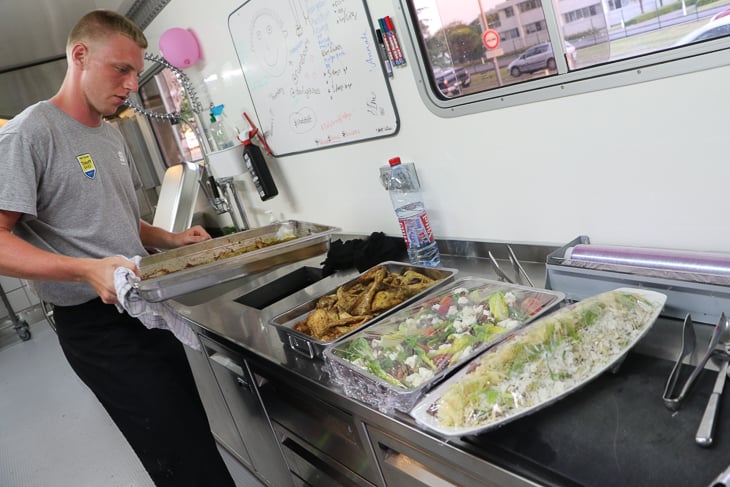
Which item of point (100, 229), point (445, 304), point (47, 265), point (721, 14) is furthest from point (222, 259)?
point (721, 14)

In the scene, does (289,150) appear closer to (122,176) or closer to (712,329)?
(122,176)

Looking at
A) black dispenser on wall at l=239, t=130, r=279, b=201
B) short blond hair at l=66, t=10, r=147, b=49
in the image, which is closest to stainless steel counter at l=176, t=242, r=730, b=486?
short blond hair at l=66, t=10, r=147, b=49

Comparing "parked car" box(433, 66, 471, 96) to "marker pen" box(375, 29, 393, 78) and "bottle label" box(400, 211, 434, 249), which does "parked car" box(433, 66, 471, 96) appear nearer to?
"marker pen" box(375, 29, 393, 78)

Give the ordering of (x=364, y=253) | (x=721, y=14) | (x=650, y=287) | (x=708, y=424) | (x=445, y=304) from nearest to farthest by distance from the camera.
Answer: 1. (x=708, y=424)
2. (x=721, y=14)
3. (x=650, y=287)
4. (x=445, y=304)
5. (x=364, y=253)

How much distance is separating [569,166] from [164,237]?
5.17 ft

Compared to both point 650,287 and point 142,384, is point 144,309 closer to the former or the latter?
point 142,384

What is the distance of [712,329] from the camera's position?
1096 millimetres

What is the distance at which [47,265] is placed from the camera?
4.83ft

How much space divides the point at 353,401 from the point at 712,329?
0.78 metres

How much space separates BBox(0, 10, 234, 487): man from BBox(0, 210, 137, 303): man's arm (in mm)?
20

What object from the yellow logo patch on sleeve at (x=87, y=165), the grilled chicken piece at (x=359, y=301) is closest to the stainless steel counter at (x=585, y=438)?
the grilled chicken piece at (x=359, y=301)

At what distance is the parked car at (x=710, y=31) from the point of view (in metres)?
1.07

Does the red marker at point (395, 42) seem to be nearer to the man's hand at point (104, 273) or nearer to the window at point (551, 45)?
the window at point (551, 45)

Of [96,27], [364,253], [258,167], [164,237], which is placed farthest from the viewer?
[258,167]
